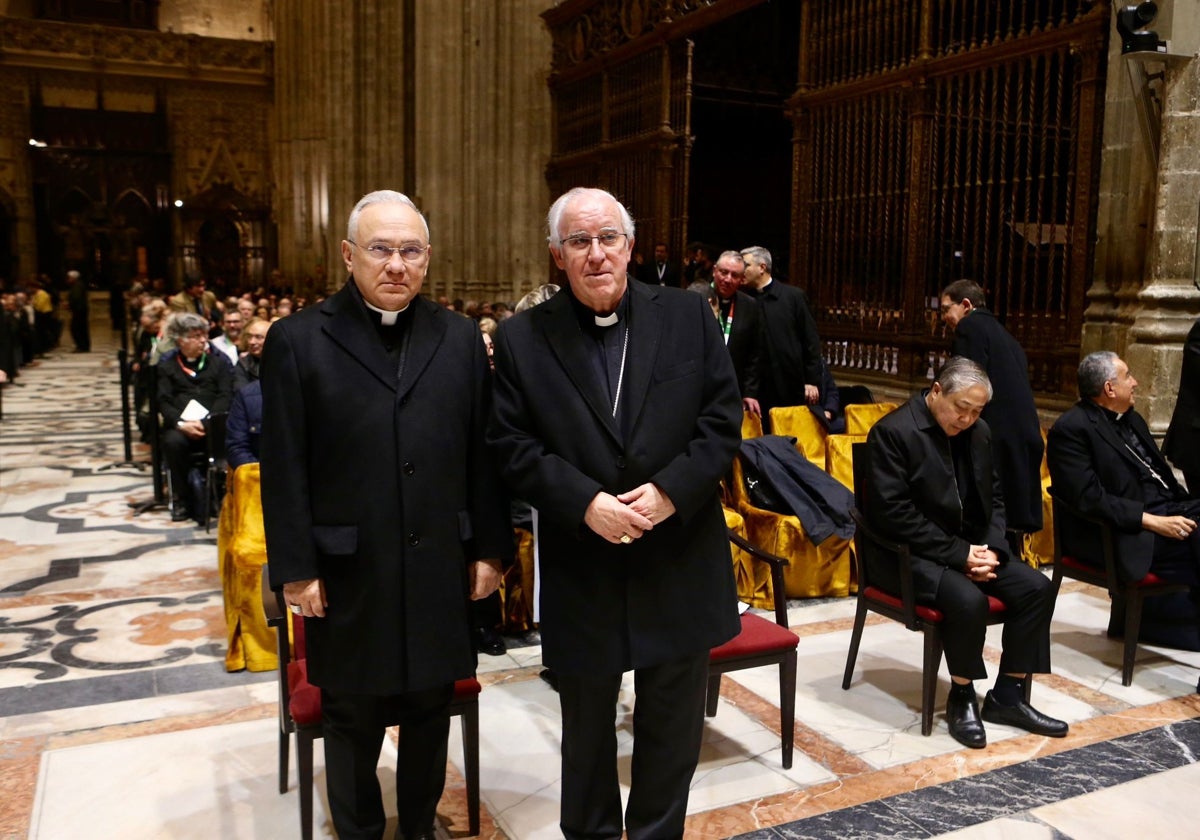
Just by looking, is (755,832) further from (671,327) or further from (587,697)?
(671,327)

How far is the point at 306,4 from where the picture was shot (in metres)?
22.0

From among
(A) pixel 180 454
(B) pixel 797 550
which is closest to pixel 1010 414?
(B) pixel 797 550

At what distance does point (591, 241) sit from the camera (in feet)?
8.16

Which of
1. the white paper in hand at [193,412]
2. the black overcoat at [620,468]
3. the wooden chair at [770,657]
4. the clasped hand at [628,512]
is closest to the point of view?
the clasped hand at [628,512]

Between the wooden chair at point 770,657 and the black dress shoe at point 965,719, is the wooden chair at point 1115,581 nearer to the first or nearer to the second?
the black dress shoe at point 965,719

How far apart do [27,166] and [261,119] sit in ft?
19.0

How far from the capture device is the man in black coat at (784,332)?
21.2 ft

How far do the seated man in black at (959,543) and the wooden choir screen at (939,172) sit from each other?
3335mm

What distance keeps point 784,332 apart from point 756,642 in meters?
3.34

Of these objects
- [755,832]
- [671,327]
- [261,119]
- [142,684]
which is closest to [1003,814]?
[755,832]

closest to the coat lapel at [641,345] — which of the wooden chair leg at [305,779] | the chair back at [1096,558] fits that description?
the wooden chair leg at [305,779]

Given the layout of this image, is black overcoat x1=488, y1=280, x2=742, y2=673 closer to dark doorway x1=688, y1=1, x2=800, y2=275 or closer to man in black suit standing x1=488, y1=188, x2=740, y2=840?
man in black suit standing x1=488, y1=188, x2=740, y2=840

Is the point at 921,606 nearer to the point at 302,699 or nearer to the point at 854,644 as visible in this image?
the point at 854,644

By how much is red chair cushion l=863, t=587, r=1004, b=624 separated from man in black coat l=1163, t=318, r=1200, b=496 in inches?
54.0
